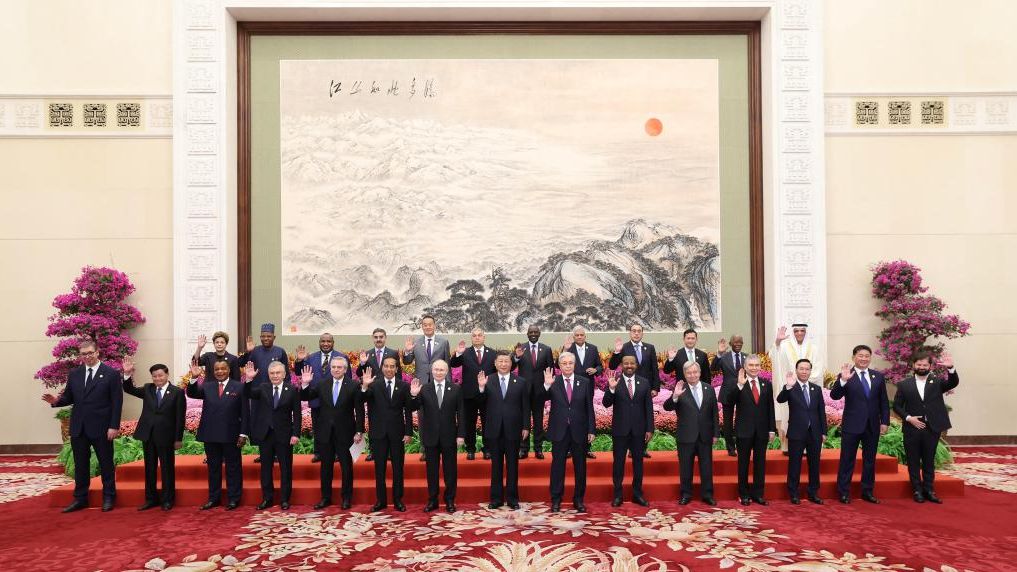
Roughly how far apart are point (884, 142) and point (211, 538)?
11.0m

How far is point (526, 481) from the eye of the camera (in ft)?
25.0

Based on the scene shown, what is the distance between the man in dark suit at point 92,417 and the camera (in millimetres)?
7234

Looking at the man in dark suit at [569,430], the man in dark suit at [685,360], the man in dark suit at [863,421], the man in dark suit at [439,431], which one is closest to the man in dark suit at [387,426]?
the man in dark suit at [439,431]

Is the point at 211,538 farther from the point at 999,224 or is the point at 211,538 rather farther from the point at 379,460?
the point at 999,224

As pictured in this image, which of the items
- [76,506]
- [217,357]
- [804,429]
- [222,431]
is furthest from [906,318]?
[76,506]

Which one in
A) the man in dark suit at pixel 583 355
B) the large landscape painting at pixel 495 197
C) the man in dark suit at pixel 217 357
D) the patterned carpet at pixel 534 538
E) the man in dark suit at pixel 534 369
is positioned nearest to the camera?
the patterned carpet at pixel 534 538

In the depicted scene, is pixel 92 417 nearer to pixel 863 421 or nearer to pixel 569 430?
pixel 569 430

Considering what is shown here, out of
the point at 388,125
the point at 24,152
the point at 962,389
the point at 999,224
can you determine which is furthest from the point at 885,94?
the point at 24,152

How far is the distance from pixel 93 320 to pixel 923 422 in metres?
10.6

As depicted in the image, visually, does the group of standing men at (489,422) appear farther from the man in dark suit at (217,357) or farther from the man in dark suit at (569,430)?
the man in dark suit at (217,357)

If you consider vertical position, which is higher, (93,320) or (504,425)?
(93,320)

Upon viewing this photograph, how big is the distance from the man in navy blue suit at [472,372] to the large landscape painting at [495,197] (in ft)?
11.3

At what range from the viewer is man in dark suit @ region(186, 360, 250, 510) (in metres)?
7.14

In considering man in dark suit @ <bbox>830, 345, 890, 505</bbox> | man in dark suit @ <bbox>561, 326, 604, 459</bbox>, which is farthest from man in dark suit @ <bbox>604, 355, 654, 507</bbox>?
man in dark suit @ <bbox>830, 345, 890, 505</bbox>
